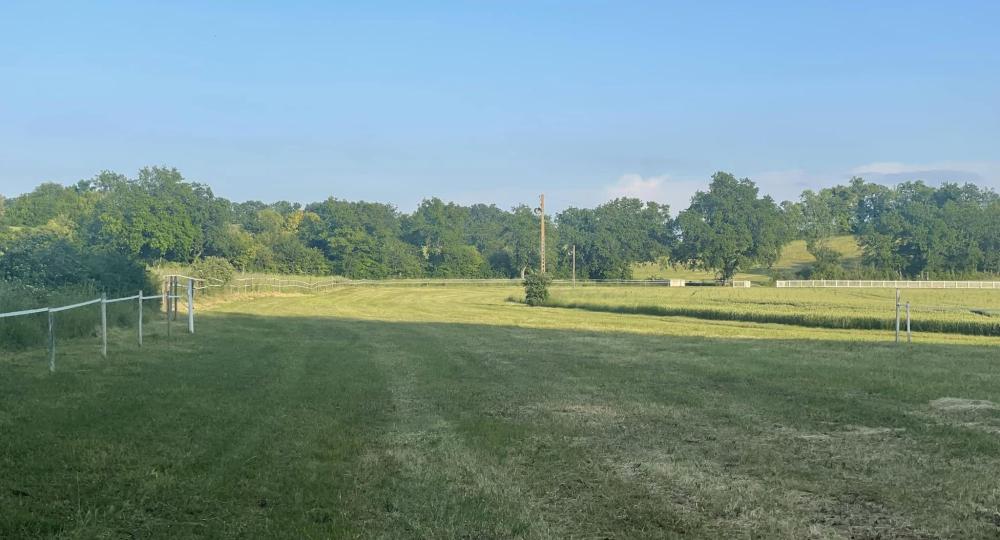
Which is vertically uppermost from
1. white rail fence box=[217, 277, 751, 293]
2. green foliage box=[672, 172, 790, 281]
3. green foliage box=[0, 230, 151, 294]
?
green foliage box=[672, 172, 790, 281]

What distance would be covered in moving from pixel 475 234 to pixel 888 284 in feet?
239

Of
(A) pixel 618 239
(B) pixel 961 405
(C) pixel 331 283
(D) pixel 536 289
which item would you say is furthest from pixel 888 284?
(B) pixel 961 405

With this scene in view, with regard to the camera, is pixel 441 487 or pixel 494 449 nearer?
pixel 441 487

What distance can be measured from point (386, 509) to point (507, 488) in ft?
3.60

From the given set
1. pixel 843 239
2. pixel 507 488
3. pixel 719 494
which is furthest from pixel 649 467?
pixel 843 239

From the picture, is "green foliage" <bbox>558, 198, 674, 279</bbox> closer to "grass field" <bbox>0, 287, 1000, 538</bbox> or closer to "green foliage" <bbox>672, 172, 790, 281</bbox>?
"green foliage" <bbox>672, 172, 790, 281</bbox>

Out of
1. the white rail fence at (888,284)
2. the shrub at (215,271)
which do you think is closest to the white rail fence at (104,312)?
the shrub at (215,271)

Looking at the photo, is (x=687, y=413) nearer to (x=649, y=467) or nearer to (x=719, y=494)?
(x=649, y=467)

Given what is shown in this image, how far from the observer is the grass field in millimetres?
5645

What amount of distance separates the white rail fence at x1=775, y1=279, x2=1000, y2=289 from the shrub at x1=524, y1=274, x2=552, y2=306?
153 ft

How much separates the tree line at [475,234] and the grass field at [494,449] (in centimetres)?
7151

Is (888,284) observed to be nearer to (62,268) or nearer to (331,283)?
(331,283)

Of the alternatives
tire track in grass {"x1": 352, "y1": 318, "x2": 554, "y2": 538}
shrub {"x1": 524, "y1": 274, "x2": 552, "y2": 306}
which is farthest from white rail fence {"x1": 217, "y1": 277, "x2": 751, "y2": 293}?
tire track in grass {"x1": 352, "y1": 318, "x2": 554, "y2": 538}

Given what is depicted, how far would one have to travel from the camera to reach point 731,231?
105 meters
